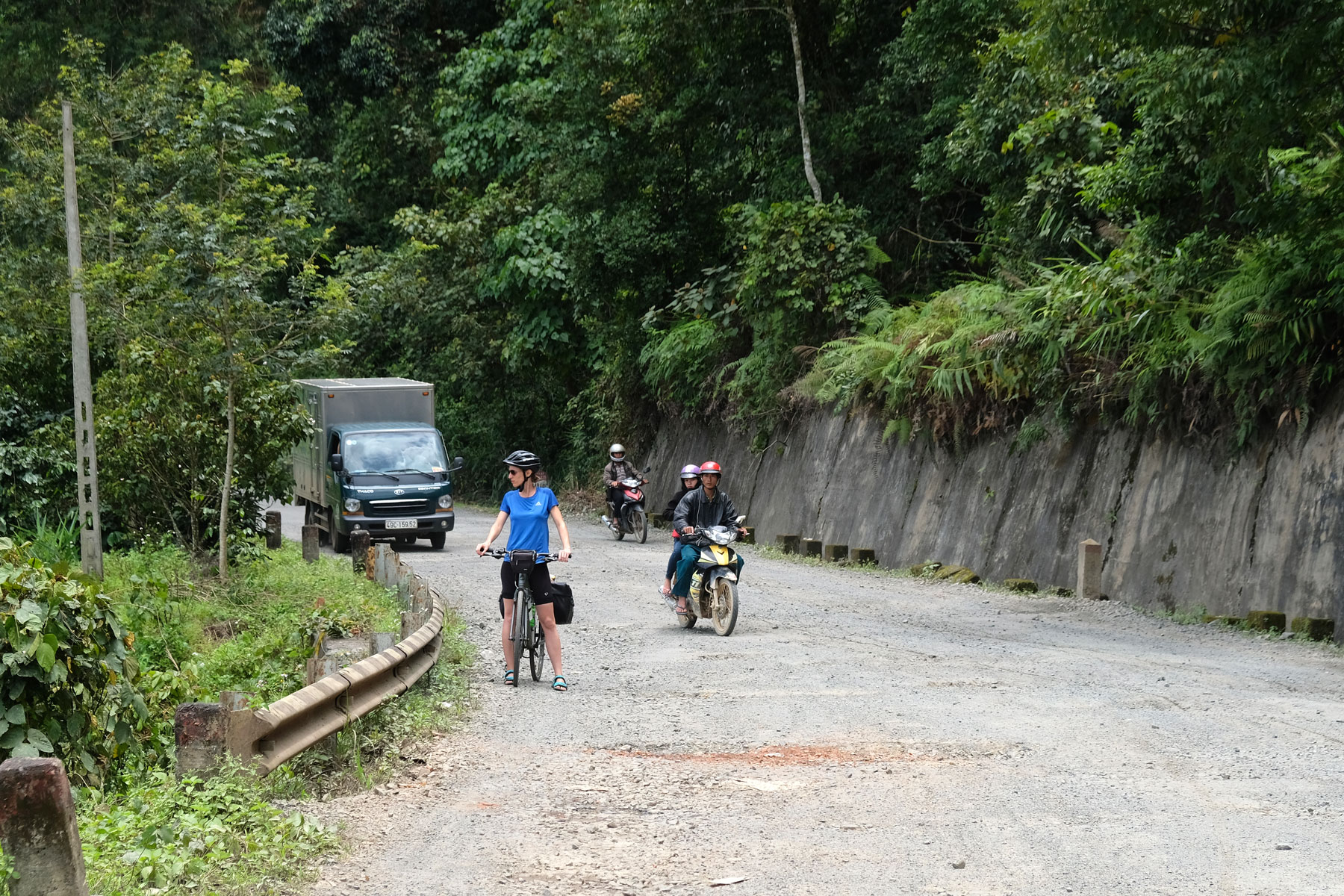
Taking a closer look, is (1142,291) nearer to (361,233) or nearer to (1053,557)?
(1053,557)

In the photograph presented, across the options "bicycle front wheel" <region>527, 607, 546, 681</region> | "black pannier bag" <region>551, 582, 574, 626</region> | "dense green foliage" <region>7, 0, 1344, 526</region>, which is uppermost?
"dense green foliage" <region>7, 0, 1344, 526</region>

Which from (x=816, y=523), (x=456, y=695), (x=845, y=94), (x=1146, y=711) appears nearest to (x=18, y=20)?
(x=845, y=94)

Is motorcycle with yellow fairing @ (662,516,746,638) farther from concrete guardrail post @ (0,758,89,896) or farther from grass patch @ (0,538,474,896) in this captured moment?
concrete guardrail post @ (0,758,89,896)

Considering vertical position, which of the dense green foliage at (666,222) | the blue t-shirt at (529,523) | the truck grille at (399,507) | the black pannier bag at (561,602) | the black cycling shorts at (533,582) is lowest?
the black pannier bag at (561,602)

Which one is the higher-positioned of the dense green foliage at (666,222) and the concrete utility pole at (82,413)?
the dense green foliage at (666,222)

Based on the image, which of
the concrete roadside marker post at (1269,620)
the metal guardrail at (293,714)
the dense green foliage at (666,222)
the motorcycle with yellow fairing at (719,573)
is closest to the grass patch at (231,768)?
the metal guardrail at (293,714)

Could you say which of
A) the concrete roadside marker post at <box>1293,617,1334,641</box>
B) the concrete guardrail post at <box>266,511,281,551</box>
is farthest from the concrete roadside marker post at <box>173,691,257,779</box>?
the concrete guardrail post at <box>266,511,281,551</box>

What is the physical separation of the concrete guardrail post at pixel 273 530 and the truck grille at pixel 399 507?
1.65 m

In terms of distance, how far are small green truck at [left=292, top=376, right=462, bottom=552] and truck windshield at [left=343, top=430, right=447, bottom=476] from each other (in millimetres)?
14

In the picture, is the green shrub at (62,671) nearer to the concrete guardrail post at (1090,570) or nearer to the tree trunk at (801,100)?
the concrete guardrail post at (1090,570)

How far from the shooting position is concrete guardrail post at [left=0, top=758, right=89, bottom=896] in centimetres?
457

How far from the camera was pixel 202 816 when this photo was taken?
5.95 meters

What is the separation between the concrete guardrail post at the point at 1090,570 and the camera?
1705cm

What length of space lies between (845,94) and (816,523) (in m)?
8.65
